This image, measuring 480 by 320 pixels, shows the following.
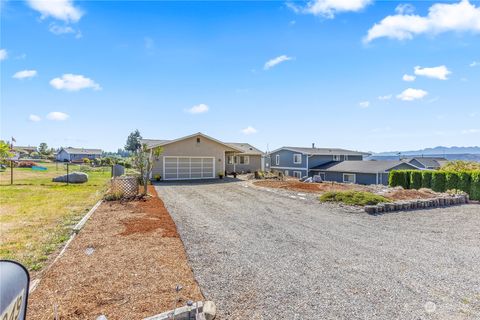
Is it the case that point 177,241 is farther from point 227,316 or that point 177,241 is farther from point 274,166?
point 274,166

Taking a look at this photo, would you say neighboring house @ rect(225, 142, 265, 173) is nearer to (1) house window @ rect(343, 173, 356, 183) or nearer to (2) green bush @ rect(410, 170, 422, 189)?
(1) house window @ rect(343, 173, 356, 183)

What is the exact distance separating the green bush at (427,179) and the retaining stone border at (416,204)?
3.22m

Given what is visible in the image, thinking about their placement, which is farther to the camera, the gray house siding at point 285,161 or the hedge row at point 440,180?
the gray house siding at point 285,161

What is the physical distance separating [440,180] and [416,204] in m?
6.26

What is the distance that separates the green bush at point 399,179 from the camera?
58.4 ft

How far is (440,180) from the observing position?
50.2 feet

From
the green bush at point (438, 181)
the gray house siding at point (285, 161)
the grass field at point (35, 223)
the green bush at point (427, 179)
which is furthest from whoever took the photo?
the gray house siding at point (285, 161)

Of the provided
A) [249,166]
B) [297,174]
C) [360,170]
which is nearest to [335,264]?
[360,170]

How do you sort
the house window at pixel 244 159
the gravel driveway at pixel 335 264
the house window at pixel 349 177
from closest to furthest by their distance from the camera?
the gravel driveway at pixel 335 264
the house window at pixel 349 177
the house window at pixel 244 159

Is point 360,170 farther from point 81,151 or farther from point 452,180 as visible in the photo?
point 81,151

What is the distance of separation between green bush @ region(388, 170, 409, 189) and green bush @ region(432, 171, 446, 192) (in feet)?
6.93

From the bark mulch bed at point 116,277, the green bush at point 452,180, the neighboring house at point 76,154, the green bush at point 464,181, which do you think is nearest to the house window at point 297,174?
the green bush at point 452,180

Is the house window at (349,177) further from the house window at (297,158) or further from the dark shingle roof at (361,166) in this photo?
the house window at (297,158)

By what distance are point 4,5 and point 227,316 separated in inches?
354
